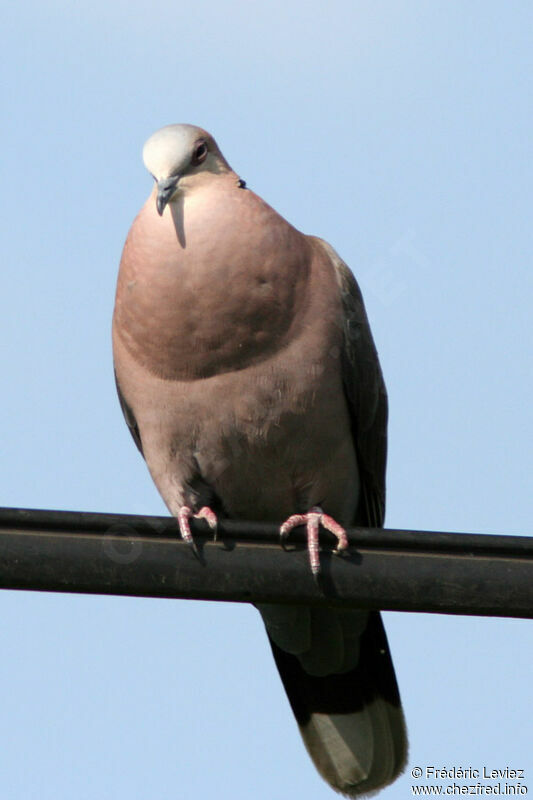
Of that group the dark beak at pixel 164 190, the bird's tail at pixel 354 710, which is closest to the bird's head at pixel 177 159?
the dark beak at pixel 164 190

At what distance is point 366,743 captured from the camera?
5.26m

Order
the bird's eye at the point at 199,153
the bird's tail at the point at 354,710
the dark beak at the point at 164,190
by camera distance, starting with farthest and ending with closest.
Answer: the bird's tail at the point at 354,710 < the bird's eye at the point at 199,153 < the dark beak at the point at 164,190

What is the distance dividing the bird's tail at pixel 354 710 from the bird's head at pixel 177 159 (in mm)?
1644

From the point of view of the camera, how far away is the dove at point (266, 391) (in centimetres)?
461

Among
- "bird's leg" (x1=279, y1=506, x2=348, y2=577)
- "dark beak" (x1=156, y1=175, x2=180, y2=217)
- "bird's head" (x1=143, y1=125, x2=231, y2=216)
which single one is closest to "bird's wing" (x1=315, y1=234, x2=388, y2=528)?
"bird's leg" (x1=279, y1=506, x2=348, y2=577)

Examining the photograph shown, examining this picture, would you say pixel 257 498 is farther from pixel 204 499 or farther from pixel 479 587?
pixel 479 587

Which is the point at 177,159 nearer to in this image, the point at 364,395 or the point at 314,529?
the point at 364,395

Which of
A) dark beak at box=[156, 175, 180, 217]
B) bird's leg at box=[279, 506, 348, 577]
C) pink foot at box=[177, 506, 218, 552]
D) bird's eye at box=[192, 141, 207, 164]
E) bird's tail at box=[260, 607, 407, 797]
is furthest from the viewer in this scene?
bird's tail at box=[260, 607, 407, 797]

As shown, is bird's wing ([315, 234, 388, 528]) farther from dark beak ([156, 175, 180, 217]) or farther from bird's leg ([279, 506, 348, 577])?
dark beak ([156, 175, 180, 217])

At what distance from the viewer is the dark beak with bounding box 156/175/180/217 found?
180 inches

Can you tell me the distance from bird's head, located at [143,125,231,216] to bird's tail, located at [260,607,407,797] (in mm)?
1644

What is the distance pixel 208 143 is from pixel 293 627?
179 cm

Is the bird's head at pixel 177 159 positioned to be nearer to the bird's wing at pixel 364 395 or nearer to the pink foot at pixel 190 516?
the bird's wing at pixel 364 395

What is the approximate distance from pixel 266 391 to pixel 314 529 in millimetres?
532
